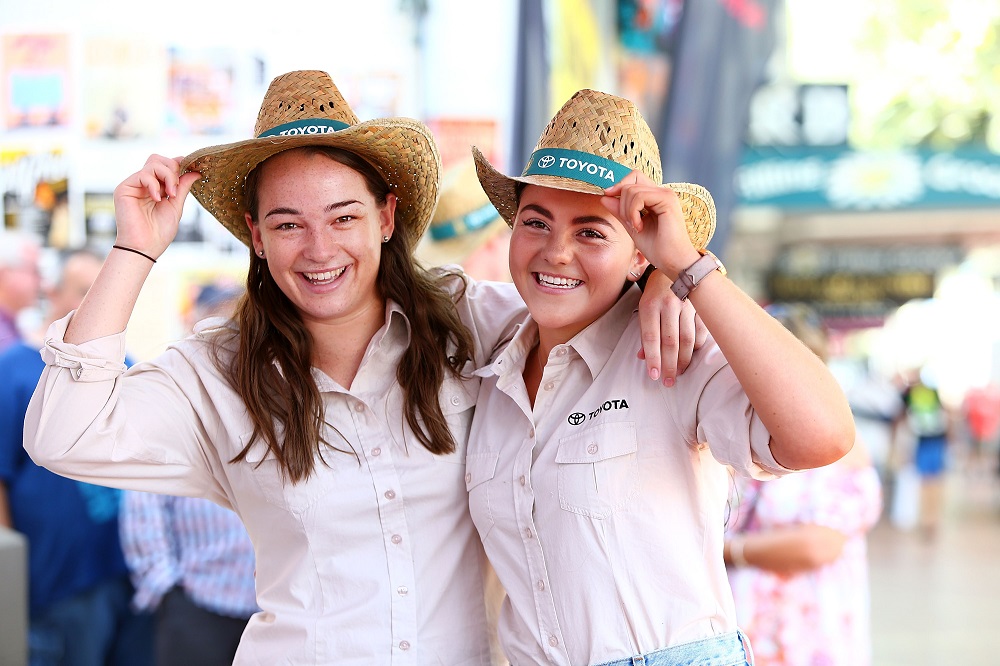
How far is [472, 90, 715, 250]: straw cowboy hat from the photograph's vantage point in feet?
6.19

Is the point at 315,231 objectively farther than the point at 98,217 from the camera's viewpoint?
No

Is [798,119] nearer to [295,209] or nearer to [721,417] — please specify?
[295,209]

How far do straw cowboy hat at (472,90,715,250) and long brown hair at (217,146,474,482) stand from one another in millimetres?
420

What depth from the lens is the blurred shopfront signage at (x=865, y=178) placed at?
920 cm

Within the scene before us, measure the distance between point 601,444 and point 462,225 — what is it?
5.81 ft

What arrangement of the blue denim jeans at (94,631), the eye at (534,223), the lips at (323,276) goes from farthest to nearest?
the blue denim jeans at (94,631) < the lips at (323,276) < the eye at (534,223)

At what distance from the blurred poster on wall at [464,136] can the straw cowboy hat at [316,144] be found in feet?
6.29

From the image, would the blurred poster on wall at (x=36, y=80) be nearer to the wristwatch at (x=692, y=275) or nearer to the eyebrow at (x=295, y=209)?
the eyebrow at (x=295, y=209)

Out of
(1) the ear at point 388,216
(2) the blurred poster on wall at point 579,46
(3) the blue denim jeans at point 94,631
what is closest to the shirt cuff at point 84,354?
(1) the ear at point 388,216

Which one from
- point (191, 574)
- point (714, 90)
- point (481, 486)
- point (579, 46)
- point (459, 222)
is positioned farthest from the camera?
point (579, 46)

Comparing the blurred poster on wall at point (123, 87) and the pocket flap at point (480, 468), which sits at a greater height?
the blurred poster on wall at point (123, 87)

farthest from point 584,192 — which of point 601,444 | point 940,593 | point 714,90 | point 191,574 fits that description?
point 940,593

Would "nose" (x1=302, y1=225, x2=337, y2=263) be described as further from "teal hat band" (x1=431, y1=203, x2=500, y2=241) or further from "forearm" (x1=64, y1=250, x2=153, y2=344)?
"teal hat band" (x1=431, y1=203, x2=500, y2=241)

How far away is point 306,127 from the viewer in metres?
2.10
